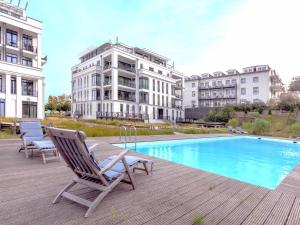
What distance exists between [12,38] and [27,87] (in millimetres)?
5741

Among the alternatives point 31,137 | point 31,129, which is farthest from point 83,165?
point 31,129

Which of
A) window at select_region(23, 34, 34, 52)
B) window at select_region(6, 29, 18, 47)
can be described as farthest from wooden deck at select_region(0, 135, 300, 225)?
window at select_region(23, 34, 34, 52)

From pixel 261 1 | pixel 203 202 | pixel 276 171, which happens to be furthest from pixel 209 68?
pixel 203 202

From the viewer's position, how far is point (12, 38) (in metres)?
20.8

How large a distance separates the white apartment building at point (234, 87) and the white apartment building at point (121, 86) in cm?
1270

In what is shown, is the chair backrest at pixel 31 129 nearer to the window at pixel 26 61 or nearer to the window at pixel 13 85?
the window at pixel 13 85

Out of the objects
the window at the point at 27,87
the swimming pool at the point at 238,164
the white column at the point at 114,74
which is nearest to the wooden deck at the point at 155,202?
the swimming pool at the point at 238,164

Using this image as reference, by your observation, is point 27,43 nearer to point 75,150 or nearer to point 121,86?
point 121,86

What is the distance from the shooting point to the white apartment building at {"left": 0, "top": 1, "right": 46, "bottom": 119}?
720 inches

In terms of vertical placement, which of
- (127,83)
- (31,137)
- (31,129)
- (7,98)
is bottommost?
(31,137)

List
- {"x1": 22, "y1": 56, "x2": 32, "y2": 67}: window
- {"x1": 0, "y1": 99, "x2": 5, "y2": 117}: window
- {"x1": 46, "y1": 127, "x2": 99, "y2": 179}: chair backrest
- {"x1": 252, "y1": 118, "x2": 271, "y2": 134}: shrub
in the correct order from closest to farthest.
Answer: {"x1": 46, "y1": 127, "x2": 99, "y2": 179}: chair backrest < {"x1": 0, "y1": 99, "x2": 5, "y2": 117}: window < {"x1": 252, "y1": 118, "x2": 271, "y2": 134}: shrub < {"x1": 22, "y1": 56, "x2": 32, "y2": 67}: window

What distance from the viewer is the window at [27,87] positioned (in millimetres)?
20203

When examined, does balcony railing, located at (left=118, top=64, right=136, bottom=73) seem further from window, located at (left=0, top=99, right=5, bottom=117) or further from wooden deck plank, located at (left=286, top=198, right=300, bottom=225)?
wooden deck plank, located at (left=286, top=198, right=300, bottom=225)

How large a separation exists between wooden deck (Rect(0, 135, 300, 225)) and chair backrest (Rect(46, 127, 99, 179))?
0.49m
